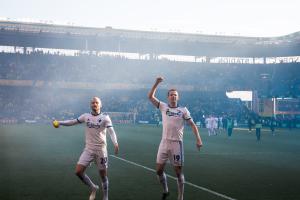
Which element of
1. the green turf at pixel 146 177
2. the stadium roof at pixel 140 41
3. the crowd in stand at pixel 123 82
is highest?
the stadium roof at pixel 140 41

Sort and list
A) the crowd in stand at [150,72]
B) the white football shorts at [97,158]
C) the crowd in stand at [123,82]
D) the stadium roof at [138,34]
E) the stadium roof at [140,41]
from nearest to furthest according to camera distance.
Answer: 1. the white football shorts at [97,158]
2. the crowd in stand at [123,82]
3. the stadium roof at [140,41]
4. the crowd in stand at [150,72]
5. the stadium roof at [138,34]

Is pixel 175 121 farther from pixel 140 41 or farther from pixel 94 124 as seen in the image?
pixel 140 41

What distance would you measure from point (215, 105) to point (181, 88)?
5921 millimetres

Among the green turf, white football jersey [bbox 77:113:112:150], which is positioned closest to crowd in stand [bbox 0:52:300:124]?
the green turf

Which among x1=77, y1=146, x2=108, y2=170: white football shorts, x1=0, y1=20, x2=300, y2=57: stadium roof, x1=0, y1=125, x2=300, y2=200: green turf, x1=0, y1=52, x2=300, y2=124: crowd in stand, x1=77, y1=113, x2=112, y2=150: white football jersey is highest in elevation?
x1=0, y1=20, x2=300, y2=57: stadium roof

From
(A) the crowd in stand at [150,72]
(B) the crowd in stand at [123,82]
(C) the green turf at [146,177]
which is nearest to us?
(C) the green turf at [146,177]

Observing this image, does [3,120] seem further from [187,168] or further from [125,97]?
[187,168]

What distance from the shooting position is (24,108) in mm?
62406

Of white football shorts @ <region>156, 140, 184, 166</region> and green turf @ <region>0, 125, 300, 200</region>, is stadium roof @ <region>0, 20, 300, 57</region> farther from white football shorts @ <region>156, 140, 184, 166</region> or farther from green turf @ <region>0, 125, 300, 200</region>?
white football shorts @ <region>156, 140, 184, 166</region>

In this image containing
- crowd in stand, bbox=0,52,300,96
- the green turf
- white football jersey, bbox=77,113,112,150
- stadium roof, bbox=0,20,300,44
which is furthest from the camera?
stadium roof, bbox=0,20,300,44

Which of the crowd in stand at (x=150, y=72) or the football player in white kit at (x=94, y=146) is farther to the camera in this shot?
the crowd in stand at (x=150, y=72)

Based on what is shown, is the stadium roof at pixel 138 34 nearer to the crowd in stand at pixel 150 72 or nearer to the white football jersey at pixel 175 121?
the crowd in stand at pixel 150 72

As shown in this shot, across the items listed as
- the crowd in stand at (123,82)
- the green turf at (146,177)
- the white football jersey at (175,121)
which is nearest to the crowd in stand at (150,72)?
the crowd in stand at (123,82)

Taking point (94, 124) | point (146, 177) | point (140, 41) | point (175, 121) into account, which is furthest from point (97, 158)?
point (140, 41)
